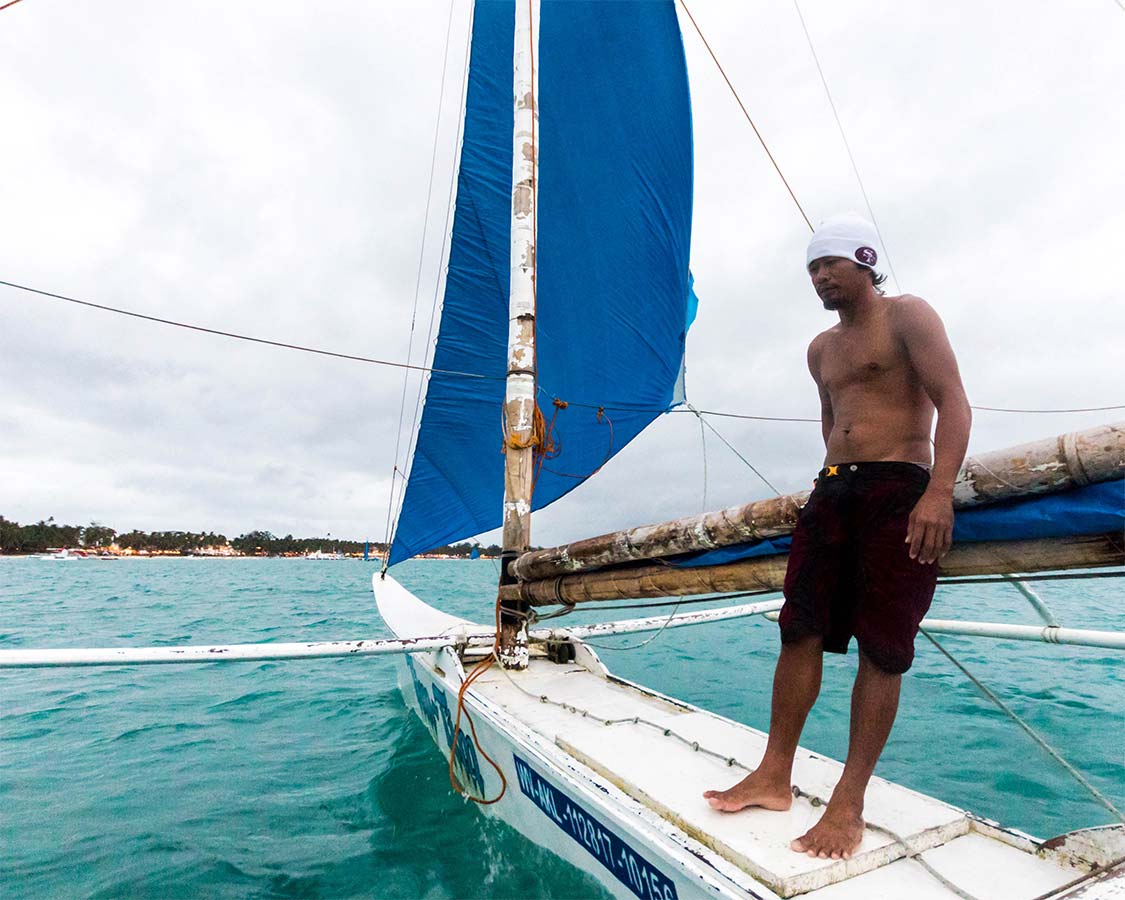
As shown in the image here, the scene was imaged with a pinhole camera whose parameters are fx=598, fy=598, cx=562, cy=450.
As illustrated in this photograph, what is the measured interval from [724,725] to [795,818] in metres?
1.05

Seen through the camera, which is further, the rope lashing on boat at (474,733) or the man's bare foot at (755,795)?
the rope lashing on boat at (474,733)

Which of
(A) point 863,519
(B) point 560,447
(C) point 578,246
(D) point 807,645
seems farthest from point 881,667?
(C) point 578,246

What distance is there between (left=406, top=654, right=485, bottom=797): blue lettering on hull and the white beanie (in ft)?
10.0

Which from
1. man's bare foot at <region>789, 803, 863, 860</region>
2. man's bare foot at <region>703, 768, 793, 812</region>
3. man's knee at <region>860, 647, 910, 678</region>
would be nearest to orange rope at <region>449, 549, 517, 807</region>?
man's bare foot at <region>703, 768, 793, 812</region>

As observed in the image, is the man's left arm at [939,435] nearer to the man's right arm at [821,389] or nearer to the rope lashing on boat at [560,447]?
the man's right arm at [821,389]

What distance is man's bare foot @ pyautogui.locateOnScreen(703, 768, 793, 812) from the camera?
6.60ft

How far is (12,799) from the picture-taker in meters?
3.98

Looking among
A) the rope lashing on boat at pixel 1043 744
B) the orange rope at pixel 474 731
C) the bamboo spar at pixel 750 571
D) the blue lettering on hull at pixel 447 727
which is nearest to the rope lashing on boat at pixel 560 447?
the bamboo spar at pixel 750 571

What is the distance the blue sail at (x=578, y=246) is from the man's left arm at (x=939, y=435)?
12.4 feet

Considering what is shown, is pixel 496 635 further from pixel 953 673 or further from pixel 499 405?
pixel 953 673

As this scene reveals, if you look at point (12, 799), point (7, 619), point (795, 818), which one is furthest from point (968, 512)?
point (7, 619)

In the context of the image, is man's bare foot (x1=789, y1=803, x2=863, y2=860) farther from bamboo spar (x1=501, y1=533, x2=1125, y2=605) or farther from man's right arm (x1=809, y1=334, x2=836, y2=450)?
man's right arm (x1=809, y1=334, x2=836, y2=450)

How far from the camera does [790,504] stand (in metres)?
2.15

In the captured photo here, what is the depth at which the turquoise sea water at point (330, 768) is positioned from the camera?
10.2 ft
